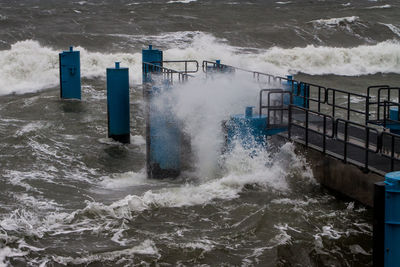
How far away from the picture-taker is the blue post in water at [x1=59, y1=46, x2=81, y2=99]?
825 inches

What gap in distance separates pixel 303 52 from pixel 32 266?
29423 mm

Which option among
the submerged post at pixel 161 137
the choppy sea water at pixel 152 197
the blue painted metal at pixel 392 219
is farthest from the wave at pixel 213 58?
the blue painted metal at pixel 392 219

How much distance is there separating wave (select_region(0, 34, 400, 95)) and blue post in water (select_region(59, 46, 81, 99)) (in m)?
5.25

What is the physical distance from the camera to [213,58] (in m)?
33.5

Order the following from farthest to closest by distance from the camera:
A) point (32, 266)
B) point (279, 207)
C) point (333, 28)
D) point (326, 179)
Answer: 1. point (333, 28)
2. point (326, 179)
3. point (279, 207)
4. point (32, 266)

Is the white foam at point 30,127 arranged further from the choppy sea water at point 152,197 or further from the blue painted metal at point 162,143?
the blue painted metal at point 162,143

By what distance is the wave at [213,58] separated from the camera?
93.2 ft

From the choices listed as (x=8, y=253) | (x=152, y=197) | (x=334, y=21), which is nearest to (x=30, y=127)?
(x=152, y=197)

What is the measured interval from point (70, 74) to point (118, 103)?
6.46 m

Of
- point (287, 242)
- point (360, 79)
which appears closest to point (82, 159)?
point (287, 242)

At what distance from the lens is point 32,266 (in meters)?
8.20

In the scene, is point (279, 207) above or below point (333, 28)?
→ below

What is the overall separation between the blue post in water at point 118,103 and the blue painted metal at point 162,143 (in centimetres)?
275

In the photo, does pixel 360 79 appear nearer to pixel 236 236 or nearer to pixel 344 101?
pixel 344 101
